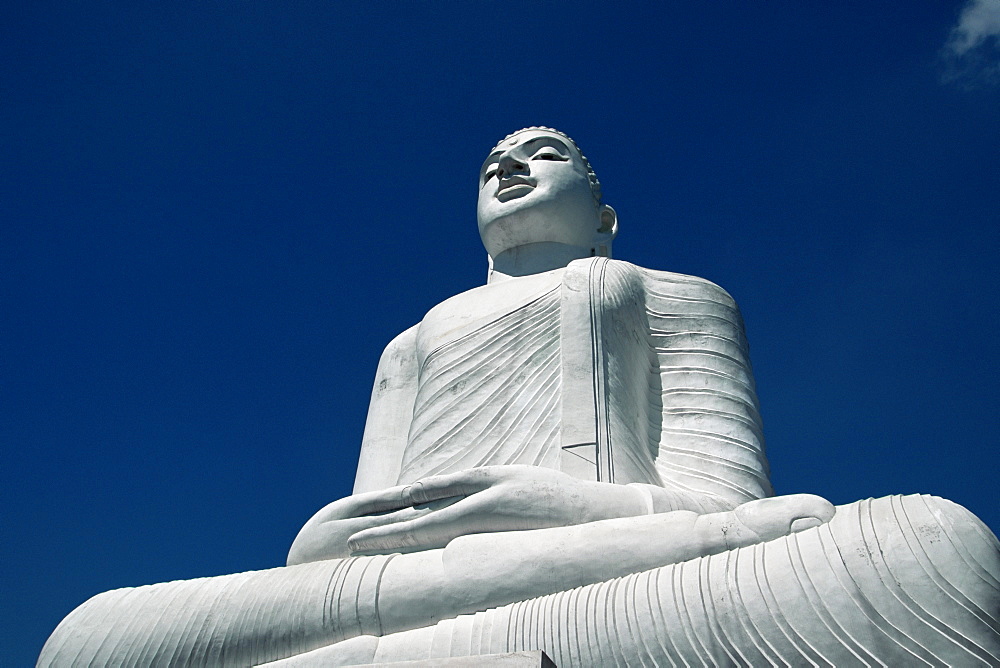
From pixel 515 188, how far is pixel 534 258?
1.74 feet

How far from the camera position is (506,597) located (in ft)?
15.7

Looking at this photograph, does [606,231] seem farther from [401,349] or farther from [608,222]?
[401,349]

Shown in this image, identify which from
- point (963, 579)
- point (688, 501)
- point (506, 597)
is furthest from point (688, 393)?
point (963, 579)

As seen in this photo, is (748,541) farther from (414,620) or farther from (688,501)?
(414,620)

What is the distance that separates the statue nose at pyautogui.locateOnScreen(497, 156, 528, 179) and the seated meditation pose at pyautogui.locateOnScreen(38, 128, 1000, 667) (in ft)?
0.05

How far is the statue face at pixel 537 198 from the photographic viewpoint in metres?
7.76

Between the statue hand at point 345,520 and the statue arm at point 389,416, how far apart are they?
1.19m

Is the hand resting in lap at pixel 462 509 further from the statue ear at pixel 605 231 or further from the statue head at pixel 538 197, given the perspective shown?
the statue ear at pixel 605 231

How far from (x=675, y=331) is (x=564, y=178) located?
1.50 m

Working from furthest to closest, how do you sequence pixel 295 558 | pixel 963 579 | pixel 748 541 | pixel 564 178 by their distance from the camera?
pixel 564 178, pixel 295 558, pixel 748 541, pixel 963 579

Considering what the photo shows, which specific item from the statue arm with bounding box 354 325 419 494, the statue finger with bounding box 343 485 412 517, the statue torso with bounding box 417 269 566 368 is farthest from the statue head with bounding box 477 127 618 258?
the statue finger with bounding box 343 485 412 517

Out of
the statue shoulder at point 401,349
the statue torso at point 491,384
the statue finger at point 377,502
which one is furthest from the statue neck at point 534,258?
the statue finger at point 377,502

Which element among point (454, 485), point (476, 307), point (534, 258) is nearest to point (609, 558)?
point (454, 485)

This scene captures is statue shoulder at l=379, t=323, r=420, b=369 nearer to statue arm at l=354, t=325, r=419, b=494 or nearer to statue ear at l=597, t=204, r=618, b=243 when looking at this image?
statue arm at l=354, t=325, r=419, b=494
